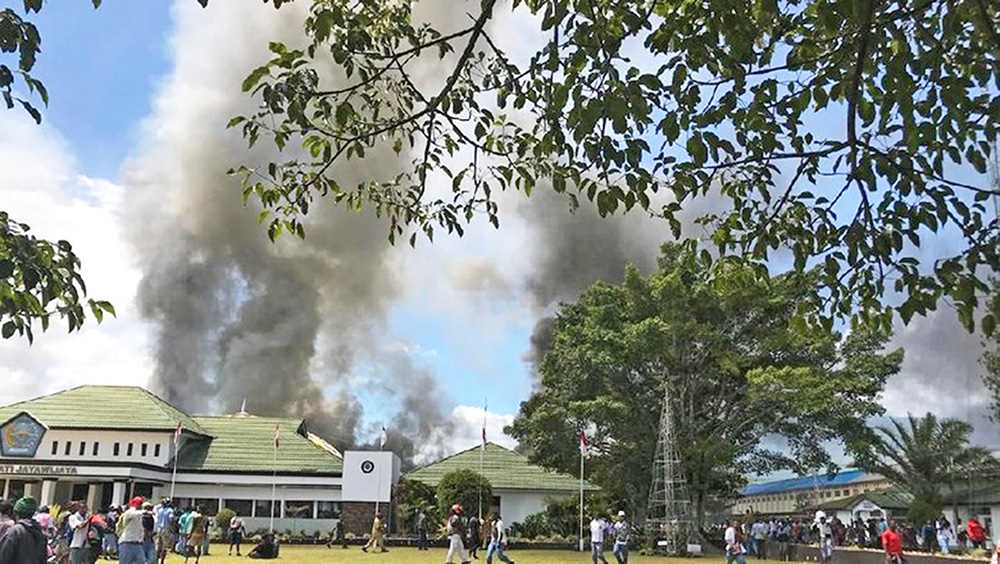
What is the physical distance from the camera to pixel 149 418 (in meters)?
42.8

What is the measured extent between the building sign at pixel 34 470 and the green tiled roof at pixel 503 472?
1578cm

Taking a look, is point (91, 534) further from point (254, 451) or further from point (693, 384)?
point (254, 451)

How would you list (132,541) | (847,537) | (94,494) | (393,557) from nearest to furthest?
1. (132,541)
2. (393,557)
3. (847,537)
4. (94,494)

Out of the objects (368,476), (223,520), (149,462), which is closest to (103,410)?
(149,462)

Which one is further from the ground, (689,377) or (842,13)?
(689,377)

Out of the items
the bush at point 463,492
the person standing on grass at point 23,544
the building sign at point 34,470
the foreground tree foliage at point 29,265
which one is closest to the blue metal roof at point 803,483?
the bush at point 463,492

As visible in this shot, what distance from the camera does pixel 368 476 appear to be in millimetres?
40062

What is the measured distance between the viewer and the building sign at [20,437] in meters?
38.8

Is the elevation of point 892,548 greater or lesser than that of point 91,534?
lesser

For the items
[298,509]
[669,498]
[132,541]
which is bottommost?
[132,541]

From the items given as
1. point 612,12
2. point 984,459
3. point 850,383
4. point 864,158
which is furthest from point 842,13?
point 984,459

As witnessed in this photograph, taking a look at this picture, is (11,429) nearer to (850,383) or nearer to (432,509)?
(432,509)

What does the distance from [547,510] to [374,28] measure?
40257mm

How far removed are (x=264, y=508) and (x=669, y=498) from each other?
1960 cm
